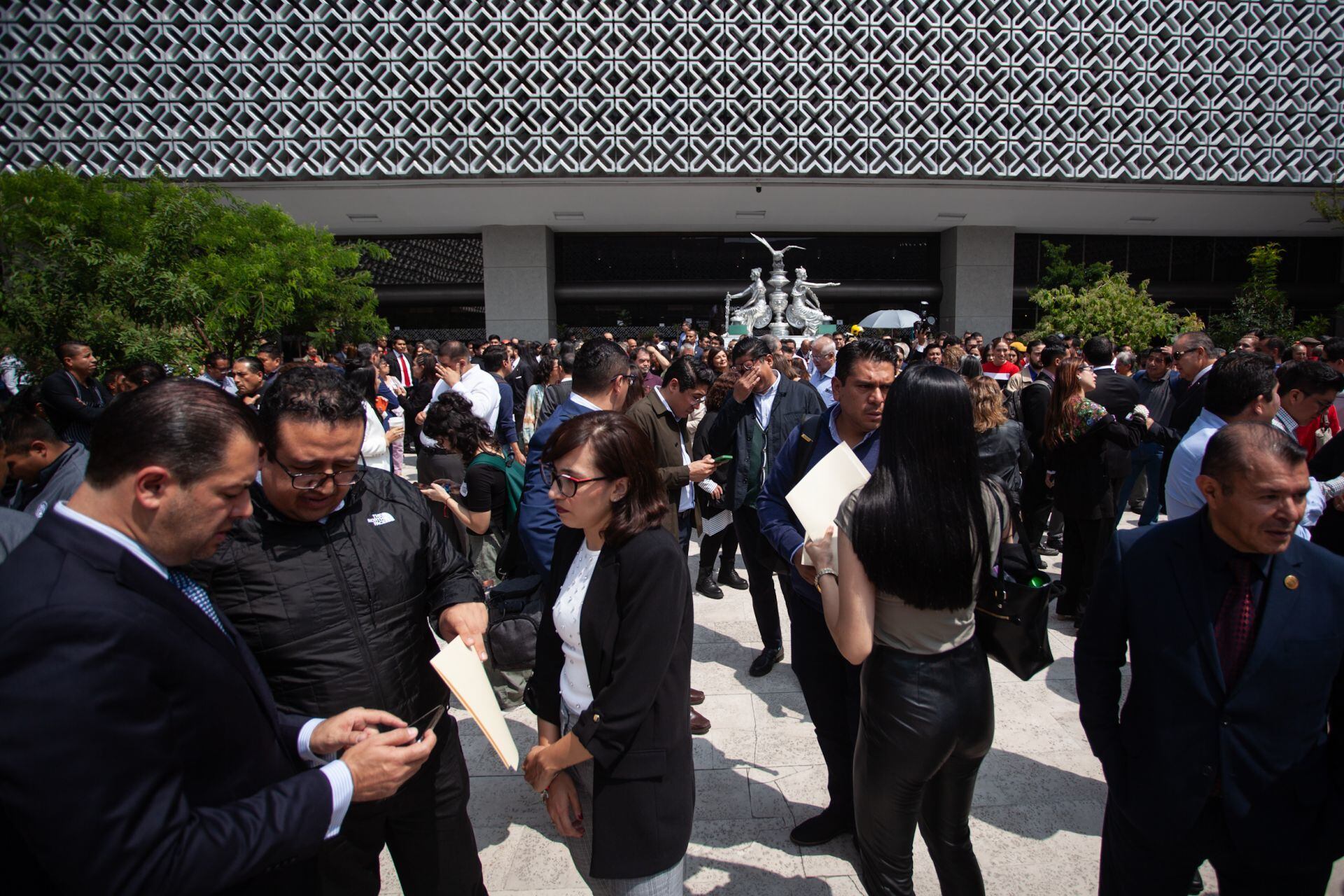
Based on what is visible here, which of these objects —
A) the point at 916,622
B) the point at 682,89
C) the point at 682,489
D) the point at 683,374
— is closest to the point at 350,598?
the point at 916,622

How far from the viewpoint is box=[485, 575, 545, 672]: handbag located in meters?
2.70

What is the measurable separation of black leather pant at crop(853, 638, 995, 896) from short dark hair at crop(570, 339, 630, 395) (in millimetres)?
2001

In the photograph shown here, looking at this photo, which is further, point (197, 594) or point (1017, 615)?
point (1017, 615)

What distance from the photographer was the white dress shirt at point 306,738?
1.24 metres

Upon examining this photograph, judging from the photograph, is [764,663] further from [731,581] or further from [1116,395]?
[1116,395]

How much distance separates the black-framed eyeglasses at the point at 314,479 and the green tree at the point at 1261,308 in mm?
23496

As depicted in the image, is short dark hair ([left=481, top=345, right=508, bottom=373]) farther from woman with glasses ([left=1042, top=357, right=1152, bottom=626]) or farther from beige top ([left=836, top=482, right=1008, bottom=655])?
beige top ([left=836, top=482, right=1008, bottom=655])

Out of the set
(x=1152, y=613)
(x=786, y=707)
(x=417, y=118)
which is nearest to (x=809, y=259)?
(x=417, y=118)

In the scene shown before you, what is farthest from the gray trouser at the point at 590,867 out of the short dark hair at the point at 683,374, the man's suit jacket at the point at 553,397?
the man's suit jacket at the point at 553,397

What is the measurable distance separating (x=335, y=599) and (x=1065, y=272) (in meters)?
26.4

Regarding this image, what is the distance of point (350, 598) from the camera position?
1969 millimetres

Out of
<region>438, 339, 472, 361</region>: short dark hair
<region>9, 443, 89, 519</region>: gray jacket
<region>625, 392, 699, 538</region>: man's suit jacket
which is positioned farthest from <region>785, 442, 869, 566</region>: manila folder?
<region>438, 339, 472, 361</region>: short dark hair

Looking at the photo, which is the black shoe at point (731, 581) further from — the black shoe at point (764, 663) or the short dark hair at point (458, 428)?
the short dark hair at point (458, 428)

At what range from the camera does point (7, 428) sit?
3.52m
